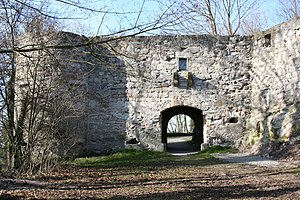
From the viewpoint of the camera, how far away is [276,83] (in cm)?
1064

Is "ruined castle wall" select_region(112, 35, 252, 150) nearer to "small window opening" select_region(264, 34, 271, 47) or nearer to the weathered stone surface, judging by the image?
the weathered stone surface

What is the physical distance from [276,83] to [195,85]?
2.30 m

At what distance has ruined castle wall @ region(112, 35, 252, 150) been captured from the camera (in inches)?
450

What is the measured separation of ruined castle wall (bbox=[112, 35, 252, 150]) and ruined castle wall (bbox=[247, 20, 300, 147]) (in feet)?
1.20

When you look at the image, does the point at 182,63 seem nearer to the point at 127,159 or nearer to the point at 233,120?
the point at 233,120

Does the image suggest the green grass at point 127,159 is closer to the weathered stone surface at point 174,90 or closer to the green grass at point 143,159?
the green grass at point 143,159

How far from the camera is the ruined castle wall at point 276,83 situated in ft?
32.1

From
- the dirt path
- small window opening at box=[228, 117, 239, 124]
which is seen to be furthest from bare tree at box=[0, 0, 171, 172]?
small window opening at box=[228, 117, 239, 124]

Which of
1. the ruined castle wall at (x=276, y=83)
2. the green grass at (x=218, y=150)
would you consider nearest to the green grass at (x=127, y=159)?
the green grass at (x=218, y=150)

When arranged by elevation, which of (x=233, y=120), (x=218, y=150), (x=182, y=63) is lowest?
(x=218, y=150)

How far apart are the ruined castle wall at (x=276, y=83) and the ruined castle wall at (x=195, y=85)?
366 mm

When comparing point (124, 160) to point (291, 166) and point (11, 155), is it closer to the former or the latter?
point (11, 155)

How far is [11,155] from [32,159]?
1.38ft

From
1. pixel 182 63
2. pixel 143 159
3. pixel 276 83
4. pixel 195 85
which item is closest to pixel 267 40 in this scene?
pixel 276 83
